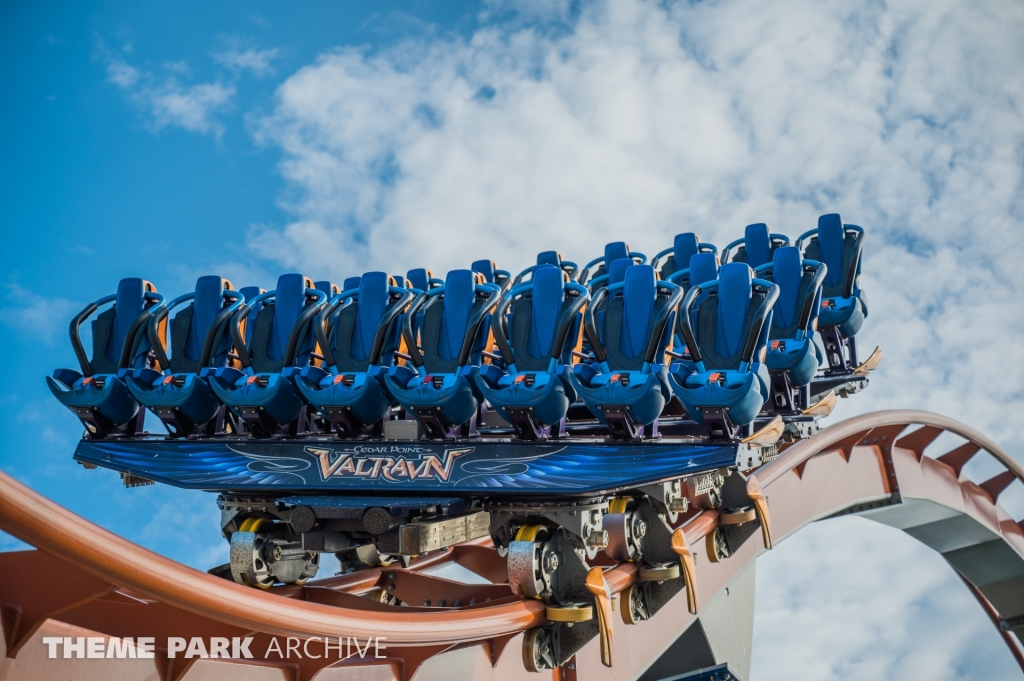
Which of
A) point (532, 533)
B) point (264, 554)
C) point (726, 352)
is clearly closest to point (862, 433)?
point (726, 352)

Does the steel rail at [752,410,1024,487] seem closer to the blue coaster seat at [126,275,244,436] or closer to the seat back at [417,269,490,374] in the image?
the seat back at [417,269,490,374]

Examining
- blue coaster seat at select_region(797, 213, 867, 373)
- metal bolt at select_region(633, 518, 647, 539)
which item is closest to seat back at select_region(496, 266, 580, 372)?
metal bolt at select_region(633, 518, 647, 539)

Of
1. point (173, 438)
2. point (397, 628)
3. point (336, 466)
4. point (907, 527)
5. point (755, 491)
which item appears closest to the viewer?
point (397, 628)

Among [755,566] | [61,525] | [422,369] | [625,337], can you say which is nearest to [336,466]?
[422,369]

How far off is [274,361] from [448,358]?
1.38 m

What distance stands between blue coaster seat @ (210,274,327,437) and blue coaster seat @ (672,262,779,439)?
259 centimetres

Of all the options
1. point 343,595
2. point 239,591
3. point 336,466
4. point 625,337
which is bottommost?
point 239,591

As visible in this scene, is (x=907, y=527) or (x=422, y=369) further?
(x=907, y=527)

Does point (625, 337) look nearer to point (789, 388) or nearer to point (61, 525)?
point (789, 388)

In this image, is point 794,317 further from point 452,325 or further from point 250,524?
point 250,524

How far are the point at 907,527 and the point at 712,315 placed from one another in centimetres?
744

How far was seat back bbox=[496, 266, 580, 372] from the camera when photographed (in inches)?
233

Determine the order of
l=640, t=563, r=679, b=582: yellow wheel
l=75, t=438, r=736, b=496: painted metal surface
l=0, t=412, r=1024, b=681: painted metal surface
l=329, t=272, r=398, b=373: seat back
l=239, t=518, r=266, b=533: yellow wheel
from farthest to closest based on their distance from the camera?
l=329, t=272, r=398, b=373: seat back, l=239, t=518, r=266, b=533: yellow wheel, l=640, t=563, r=679, b=582: yellow wheel, l=75, t=438, r=736, b=496: painted metal surface, l=0, t=412, r=1024, b=681: painted metal surface

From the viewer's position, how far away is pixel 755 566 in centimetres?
877
